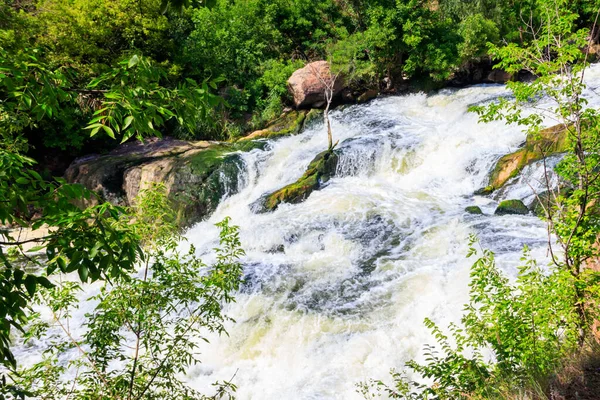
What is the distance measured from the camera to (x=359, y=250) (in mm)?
8375

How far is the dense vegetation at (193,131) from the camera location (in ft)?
6.21

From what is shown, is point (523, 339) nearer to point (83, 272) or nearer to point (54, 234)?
point (83, 272)

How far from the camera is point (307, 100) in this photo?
52.3ft

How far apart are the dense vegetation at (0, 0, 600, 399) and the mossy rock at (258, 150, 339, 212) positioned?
290 centimetres

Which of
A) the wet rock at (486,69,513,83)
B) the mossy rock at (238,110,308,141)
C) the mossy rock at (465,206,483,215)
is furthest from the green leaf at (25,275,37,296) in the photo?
the wet rock at (486,69,513,83)

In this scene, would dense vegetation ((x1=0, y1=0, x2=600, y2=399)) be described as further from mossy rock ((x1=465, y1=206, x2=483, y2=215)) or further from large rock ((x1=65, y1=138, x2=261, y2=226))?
mossy rock ((x1=465, y1=206, x2=483, y2=215))

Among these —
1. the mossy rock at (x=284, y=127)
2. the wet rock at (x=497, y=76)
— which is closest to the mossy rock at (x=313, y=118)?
the mossy rock at (x=284, y=127)

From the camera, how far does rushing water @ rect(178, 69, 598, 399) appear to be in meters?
6.09

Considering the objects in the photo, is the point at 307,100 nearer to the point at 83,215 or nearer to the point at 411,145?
the point at 411,145

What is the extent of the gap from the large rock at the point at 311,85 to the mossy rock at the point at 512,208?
8623 mm

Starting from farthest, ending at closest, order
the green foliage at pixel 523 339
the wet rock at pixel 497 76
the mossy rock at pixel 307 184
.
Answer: the wet rock at pixel 497 76
the mossy rock at pixel 307 184
the green foliage at pixel 523 339

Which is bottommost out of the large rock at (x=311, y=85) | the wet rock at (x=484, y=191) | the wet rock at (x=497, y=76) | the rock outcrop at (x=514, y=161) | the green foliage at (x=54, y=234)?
the wet rock at (x=484, y=191)

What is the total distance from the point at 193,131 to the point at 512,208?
8.00 metres

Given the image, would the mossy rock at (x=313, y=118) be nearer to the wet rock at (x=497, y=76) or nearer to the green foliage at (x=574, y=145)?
the wet rock at (x=497, y=76)
